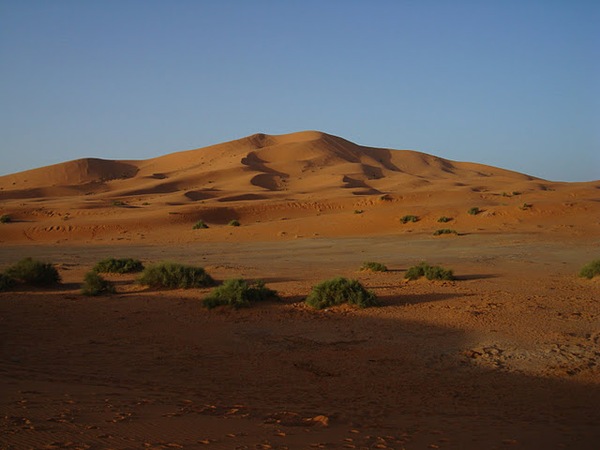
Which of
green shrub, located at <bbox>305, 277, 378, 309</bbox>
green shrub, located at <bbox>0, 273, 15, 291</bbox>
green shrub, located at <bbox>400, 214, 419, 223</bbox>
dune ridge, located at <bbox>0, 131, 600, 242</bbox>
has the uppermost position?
dune ridge, located at <bbox>0, 131, 600, 242</bbox>

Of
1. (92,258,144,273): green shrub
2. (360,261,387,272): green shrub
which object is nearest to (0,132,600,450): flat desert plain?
(360,261,387,272): green shrub

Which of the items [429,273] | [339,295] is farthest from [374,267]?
[339,295]

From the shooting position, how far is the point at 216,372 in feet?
27.5

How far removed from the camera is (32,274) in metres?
16.7

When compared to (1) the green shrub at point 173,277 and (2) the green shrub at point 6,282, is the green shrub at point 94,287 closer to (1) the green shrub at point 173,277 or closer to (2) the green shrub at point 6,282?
(1) the green shrub at point 173,277

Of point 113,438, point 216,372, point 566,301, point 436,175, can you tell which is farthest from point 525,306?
point 436,175

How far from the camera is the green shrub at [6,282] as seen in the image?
1590cm

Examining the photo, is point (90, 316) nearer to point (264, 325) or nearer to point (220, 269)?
point (264, 325)

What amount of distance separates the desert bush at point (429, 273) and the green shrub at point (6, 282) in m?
11.3

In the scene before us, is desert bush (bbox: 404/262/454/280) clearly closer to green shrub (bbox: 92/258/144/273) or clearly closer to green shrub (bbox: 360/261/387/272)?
green shrub (bbox: 360/261/387/272)

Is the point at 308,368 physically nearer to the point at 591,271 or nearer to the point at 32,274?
the point at 32,274

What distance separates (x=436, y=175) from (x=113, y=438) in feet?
347

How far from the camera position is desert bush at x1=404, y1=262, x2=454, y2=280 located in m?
16.7

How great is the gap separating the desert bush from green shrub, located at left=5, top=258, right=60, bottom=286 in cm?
1053
